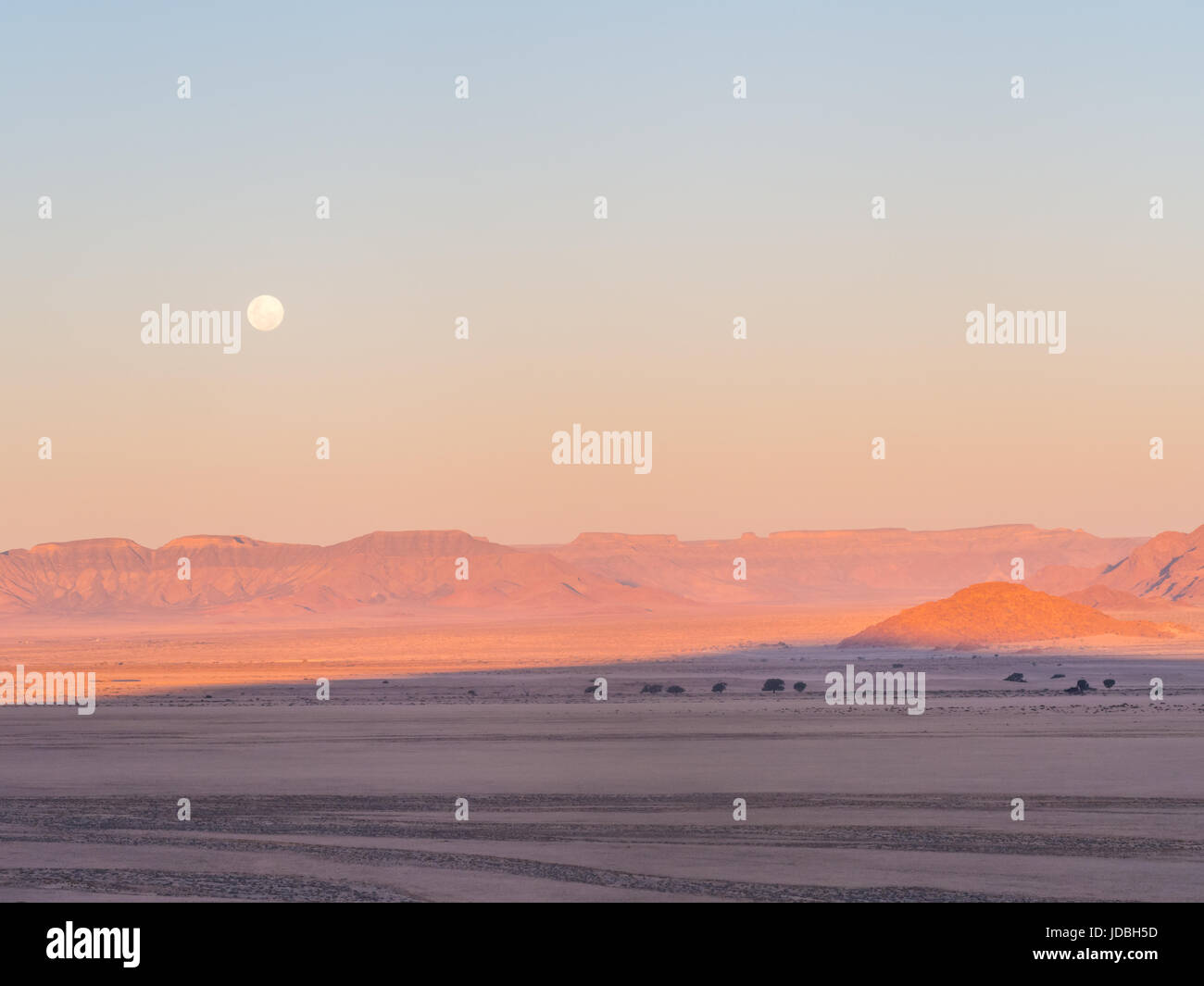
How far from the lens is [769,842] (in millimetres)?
18594

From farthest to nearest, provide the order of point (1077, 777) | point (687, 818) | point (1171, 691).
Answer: point (1171, 691) < point (1077, 777) < point (687, 818)

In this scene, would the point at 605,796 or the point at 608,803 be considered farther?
the point at 605,796

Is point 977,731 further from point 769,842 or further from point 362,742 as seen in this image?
point 769,842

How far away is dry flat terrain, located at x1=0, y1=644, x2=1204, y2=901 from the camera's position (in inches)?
641

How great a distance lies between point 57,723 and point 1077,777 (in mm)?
27967

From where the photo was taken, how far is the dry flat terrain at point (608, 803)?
16.3 meters

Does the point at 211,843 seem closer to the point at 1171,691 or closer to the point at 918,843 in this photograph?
the point at 918,843

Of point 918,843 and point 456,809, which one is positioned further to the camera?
point 456,809

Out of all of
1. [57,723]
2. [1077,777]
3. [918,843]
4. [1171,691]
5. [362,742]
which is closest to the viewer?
[918,843]

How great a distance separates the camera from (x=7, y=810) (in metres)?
22.4

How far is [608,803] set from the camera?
22500 mm
